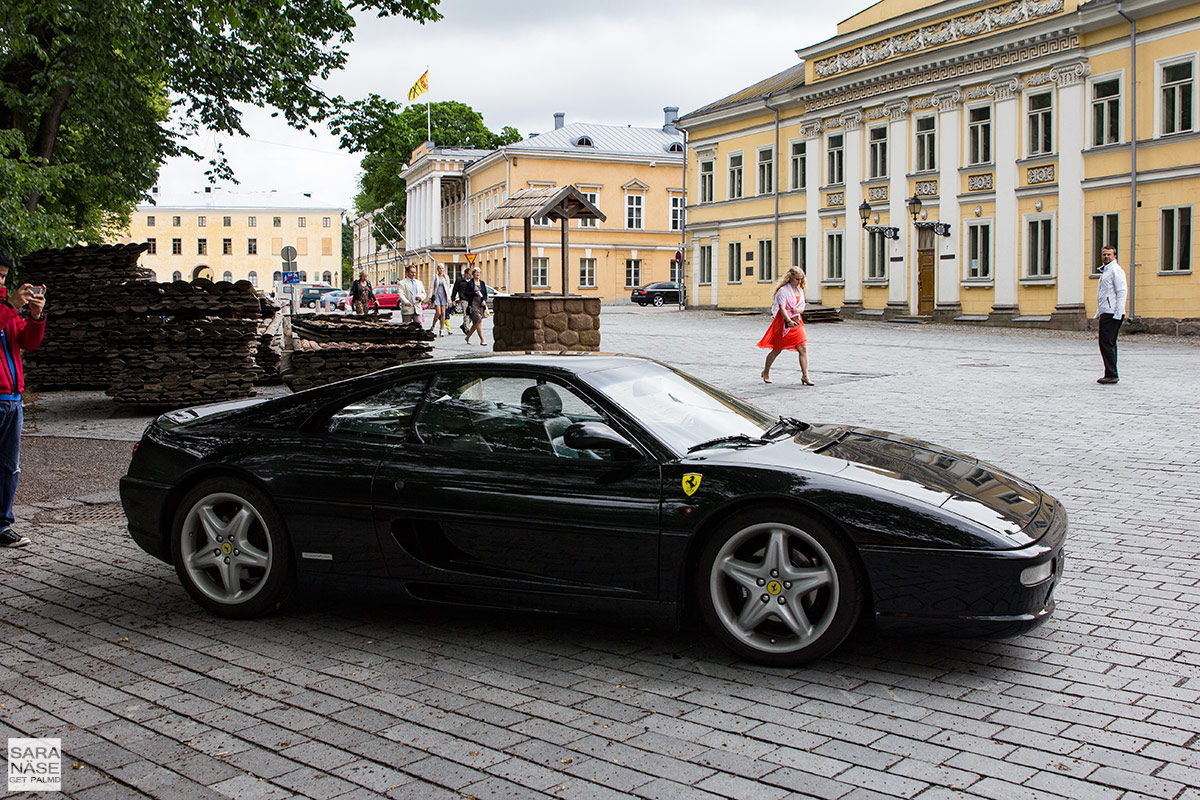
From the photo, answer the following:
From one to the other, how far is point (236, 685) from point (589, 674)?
1.44 m

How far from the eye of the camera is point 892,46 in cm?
3897

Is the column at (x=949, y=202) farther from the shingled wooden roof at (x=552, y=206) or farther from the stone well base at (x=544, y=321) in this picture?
the stone well base at (x=544, y=321)

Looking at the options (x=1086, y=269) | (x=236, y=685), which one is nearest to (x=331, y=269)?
(x=1086, y=269)

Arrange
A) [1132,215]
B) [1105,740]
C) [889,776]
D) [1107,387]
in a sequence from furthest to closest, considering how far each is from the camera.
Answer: [1132,215] → [1107,387] → [1105,740] → [889,776]

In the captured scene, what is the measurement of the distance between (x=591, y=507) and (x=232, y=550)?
75.8 inches

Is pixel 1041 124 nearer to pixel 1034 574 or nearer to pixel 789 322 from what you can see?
pixel 789 322

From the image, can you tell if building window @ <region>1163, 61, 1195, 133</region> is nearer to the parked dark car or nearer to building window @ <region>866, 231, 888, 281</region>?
building window @ <region>866, 231, 888, 281</region>

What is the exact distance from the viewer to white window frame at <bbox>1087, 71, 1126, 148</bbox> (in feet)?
102

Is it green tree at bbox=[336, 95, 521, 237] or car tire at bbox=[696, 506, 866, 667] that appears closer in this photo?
car tire at bbox=[696, 506, 866, 667]

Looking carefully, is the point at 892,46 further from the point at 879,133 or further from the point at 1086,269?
the point at 1086,269

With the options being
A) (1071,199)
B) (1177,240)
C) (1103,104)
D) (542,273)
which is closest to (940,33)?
(1103,104)

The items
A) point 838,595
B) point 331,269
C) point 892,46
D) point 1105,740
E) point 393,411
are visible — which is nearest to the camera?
point 1105,740

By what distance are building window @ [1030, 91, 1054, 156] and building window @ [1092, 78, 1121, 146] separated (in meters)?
1.41

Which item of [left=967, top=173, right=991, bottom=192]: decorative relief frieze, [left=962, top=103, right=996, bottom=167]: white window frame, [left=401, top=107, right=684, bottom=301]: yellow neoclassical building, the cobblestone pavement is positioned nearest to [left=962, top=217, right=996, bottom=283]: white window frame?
[left=967, top=173, right=991, bottom=192]: decorative relief frieze
